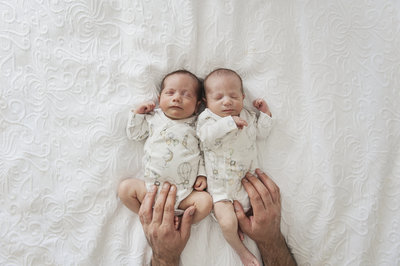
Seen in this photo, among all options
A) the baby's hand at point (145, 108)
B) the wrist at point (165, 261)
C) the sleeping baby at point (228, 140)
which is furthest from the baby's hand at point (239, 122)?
the wrist at point (165, 261)

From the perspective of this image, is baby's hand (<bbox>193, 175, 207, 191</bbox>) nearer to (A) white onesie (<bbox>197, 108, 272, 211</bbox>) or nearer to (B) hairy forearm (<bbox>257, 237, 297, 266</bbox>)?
(A) white onesie (<bbox>197, 108, 272, 211</bbox>)

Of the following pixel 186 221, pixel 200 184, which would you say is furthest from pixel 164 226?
pixel 200 184

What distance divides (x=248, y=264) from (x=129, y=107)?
0.75 m

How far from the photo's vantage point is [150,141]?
3.91ft

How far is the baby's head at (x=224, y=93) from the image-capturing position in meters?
1.17

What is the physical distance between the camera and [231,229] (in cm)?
108

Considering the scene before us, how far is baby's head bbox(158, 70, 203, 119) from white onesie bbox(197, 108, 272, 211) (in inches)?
2.8

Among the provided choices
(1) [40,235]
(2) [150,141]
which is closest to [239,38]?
(2) [150,141]

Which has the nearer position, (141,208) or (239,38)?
(141,208)

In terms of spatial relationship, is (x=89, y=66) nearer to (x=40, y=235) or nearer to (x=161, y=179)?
(x=161, y=179)

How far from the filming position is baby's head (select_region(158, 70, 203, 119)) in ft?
3.87

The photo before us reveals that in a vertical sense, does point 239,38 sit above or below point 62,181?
above

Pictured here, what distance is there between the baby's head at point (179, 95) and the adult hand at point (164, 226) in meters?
0.30

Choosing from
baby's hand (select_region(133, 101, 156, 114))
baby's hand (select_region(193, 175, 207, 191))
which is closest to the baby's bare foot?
baby's hand (select_region(193, 175, 207, 191))
